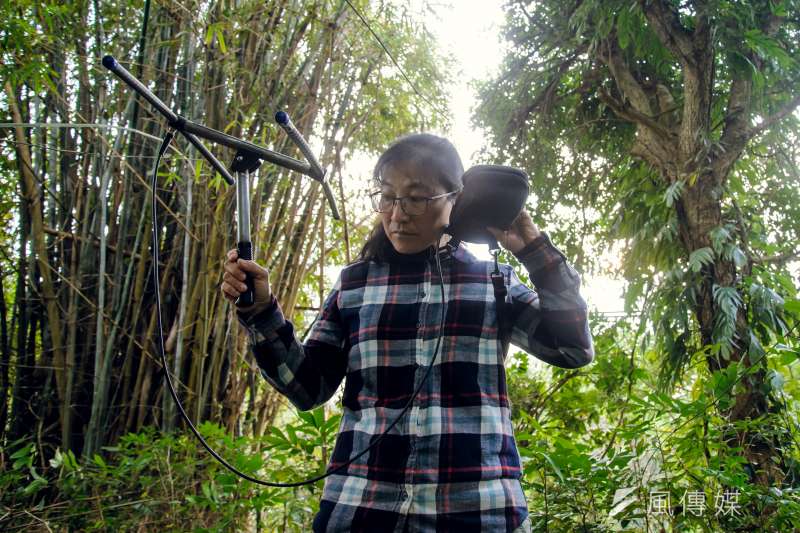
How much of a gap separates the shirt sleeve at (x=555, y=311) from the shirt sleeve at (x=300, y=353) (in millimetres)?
343

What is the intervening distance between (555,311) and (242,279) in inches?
19.3

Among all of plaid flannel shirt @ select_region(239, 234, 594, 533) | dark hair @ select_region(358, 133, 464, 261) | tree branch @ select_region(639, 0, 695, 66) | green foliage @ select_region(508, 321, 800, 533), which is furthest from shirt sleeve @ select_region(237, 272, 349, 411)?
tree branch @ select_region(639, 0, 695, 66)

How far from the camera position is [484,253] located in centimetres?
114

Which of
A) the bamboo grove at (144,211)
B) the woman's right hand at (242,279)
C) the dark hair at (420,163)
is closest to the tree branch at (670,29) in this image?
the bamboo grove at (144,211)

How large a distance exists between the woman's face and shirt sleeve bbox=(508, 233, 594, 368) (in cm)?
16

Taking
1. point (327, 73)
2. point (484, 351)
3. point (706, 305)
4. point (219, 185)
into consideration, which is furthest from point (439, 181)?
point (706, 305)

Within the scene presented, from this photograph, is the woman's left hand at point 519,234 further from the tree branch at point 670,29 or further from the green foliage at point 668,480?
the tree branch at point 670,29

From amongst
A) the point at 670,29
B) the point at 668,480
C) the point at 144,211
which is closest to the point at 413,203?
the point at 668,480

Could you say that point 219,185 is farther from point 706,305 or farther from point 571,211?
point 571,211

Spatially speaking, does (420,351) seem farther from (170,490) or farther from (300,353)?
(170,490)

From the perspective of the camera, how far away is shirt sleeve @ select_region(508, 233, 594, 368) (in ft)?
2.97

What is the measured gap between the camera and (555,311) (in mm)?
905

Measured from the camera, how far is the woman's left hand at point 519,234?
0.93 meters

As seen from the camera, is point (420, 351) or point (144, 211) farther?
point (144, 211)
